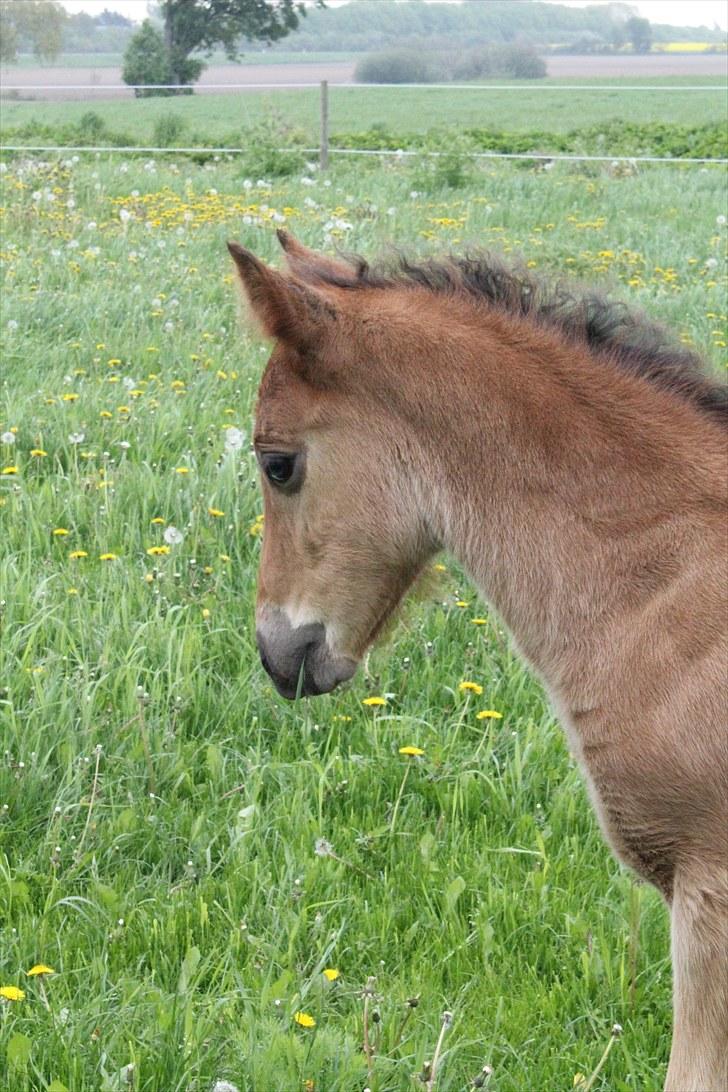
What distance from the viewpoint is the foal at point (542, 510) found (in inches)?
82.1

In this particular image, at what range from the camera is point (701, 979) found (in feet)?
6.73

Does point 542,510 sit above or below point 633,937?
above

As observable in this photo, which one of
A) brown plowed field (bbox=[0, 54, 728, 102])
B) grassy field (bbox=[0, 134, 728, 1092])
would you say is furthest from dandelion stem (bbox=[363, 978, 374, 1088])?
brown plowed field (bbox=[0, 54, 728, 102])

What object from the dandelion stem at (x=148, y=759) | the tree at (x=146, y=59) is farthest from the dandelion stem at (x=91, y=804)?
the tree at (x=146, y=59)

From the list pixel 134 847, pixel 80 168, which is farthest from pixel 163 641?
pixel 80 168

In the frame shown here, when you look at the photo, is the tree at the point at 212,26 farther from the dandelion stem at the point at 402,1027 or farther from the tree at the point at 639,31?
the tree at the point at 639,31

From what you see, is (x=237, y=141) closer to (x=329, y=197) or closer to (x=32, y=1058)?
(x=329, y=197)

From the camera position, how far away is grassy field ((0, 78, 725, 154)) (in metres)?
27.4

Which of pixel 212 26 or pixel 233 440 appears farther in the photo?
pixel 212 26

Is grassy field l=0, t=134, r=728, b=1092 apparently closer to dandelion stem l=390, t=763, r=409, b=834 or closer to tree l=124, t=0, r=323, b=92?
dandelion stem l=390, t=763, r=409, b=834

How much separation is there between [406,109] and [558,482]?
124ft

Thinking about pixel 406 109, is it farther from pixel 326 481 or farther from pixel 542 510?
pixel 542 510

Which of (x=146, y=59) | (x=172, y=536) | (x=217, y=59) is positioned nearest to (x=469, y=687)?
(x=172, y=536)

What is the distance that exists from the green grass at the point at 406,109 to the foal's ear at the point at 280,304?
20.0 m
